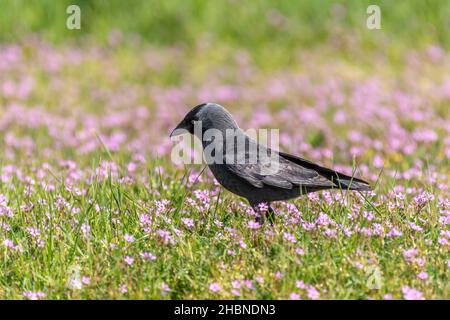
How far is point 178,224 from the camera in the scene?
5.27 meters

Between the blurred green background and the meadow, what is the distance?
0.05 metres

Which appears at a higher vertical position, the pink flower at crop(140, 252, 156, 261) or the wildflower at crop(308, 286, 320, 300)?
the pink flower at crop(140, 252, 156, 261)

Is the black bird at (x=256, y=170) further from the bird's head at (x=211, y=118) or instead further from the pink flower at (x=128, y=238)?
the pink flower at (x=128, y=238)

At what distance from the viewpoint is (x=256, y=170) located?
5414 mm

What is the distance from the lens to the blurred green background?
14.2 meters

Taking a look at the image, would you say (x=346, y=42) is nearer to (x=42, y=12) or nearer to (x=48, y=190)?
(x=42, y=12)

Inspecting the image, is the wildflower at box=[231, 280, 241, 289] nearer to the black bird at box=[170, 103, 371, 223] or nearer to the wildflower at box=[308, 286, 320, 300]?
the wildflower at box=[308, 286, 320, 300]

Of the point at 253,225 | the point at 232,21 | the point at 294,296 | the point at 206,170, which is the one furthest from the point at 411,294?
the point at 232,21

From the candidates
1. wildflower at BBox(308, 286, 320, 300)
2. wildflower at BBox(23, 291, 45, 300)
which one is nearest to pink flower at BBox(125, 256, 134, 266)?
wildflower at BBox(23, 291, 45, 300)

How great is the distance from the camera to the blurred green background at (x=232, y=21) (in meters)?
14.2

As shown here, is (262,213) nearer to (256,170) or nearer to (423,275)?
(256,170)

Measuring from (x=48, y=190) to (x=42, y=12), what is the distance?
9542 millimetres

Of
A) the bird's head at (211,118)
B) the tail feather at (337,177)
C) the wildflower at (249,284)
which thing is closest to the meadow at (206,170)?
the wildflower at (249,284)

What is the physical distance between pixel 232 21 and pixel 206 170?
8502 mm
